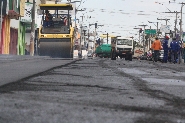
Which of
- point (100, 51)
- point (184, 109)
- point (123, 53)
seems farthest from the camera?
point (100, 51)

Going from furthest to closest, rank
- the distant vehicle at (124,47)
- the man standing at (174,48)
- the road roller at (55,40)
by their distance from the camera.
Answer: the distant vehicle at (124,47) → the man standing at (174,48) → the road roller at (55,40)

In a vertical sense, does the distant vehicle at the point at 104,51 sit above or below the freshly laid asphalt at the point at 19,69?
below

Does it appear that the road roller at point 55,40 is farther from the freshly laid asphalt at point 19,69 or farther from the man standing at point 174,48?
the freshly laid asphalt at point 19,69

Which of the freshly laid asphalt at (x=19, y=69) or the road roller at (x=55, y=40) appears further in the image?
the road roller at (x=55, y=40)

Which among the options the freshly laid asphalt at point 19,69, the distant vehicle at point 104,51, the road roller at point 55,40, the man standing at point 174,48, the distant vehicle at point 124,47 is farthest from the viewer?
the distant vehicle at point 104,51

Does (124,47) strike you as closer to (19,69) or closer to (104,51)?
(104,51)

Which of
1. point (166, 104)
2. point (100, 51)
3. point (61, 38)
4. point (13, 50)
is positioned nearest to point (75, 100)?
point (166, 104)

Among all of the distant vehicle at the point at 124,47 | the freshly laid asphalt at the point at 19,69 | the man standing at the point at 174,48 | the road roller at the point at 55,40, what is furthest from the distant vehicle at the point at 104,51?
the freshly laid asphalt at the point at 19,69

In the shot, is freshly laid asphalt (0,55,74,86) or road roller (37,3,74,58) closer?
freshly laid asphalt (0,55,74,86)

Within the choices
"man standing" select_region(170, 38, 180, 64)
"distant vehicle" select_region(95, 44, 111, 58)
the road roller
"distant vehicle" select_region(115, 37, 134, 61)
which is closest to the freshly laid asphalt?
Answer: the road roller

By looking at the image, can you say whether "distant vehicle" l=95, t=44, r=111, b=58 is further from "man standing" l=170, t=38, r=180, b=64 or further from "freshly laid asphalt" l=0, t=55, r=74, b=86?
"freshly laid asphalt" l=0, t=55, r=74, b=86

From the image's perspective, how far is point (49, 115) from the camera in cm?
410

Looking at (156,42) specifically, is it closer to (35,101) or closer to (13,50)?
(13,50)

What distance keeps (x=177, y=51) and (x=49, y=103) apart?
3012 cm
